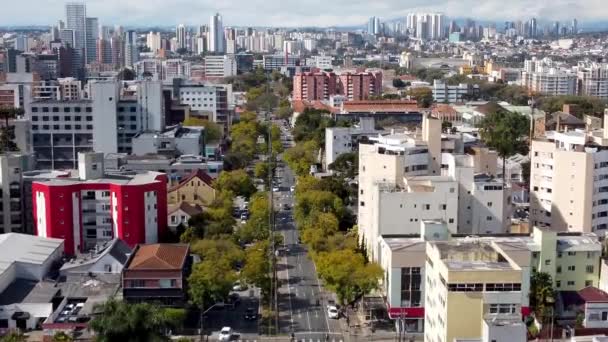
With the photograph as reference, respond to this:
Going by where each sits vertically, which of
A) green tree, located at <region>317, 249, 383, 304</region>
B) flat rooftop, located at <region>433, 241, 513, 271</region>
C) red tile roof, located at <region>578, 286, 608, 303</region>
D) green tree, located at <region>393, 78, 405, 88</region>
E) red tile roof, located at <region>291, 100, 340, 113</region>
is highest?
green tree, located at <region>393, 78, 405, 88</region>

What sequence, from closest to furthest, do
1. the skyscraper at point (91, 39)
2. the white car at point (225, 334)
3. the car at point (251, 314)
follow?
the white car at point (225, 334) → the car at point (251, 314) → the skyscraper at point (91, 39)

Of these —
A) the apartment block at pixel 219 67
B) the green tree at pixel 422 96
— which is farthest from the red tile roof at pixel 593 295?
the apartment block at pixel 219 67

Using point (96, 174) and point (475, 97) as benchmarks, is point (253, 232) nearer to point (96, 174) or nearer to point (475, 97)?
point (96, 174)

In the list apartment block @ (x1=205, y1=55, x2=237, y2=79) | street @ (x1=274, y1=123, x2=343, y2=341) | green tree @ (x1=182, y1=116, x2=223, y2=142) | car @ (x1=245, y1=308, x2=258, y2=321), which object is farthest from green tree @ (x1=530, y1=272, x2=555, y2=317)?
apartment block @ (x1=205, y1=55, x2=237, y2=79)

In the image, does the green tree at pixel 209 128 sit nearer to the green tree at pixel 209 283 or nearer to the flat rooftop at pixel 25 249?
the flat rooftop at pixel 25 249

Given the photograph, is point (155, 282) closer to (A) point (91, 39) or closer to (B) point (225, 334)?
(B) point (225, 334)

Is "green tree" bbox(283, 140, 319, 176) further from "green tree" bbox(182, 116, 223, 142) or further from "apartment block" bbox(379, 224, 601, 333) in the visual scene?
"apartment block" bbox(379, 224, 601, 333)
